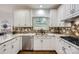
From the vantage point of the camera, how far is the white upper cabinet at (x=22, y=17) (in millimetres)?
4051

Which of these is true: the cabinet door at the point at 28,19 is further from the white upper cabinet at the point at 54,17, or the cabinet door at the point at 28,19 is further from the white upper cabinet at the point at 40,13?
the white upper cabinet at the point at 54,17

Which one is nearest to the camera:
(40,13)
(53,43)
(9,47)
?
(9,47)

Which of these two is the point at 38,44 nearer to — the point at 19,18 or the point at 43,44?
the point at 43,44

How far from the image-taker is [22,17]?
4.08 m

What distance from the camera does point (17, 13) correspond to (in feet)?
13.3

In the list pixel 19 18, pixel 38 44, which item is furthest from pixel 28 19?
pixel 38 44

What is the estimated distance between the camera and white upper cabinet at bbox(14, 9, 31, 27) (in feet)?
13.3

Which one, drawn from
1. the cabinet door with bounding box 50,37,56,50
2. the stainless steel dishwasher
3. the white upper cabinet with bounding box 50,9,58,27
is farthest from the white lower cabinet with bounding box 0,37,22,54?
the white upper cabinet with bounding box 50,9,58,27

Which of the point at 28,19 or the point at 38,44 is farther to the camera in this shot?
the point at 28,19

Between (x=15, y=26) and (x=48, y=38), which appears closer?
(x=48, y=38)

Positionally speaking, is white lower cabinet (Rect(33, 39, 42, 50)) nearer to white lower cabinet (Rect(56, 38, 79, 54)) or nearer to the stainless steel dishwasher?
the stainless steel dishwasher

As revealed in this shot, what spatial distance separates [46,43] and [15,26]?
1369mm
